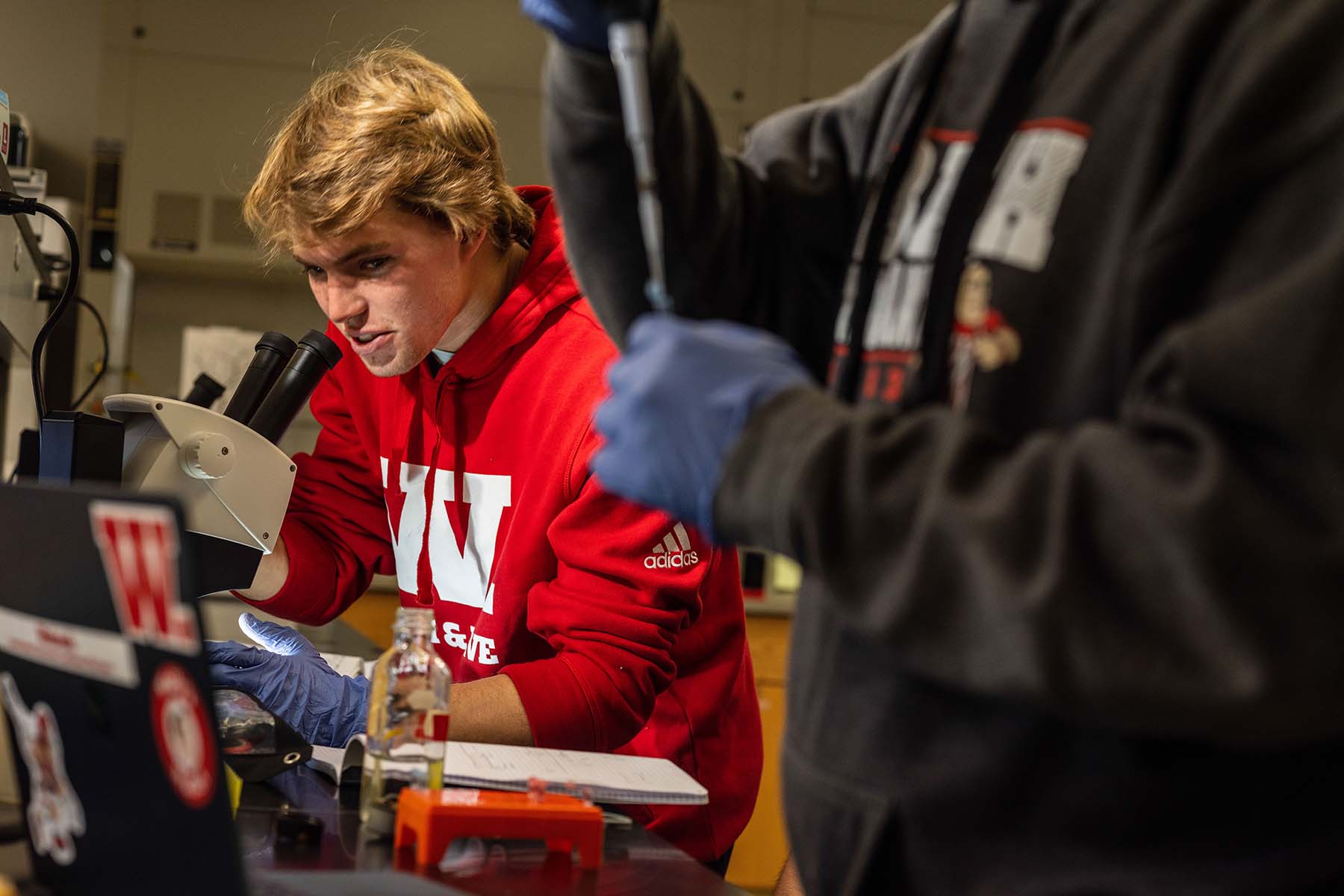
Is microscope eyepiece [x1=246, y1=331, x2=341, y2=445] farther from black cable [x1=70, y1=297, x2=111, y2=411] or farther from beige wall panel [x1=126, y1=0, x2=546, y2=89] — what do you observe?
beige wall panel [x1=126, y1=0, x2=546, y2=89]

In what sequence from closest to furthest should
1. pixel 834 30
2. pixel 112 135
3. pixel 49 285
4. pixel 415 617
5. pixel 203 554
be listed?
pixel 415 617
pixel 203 554
pixel 49 285
pixel 112 135
pixel 834 30

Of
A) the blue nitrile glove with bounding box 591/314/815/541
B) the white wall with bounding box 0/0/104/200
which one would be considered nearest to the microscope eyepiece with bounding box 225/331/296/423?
the blue nitrile glove with bounding box 591/314/815/541

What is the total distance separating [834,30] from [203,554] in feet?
11.2

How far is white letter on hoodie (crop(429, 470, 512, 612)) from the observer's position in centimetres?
158

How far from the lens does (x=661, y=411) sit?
2.15 ft

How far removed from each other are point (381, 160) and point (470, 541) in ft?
1.60

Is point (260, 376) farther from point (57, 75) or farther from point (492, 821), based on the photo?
point (57, 75)

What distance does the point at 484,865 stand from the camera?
914 millimetres

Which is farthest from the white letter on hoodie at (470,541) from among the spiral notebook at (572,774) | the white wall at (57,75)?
the white wall at (57,75)

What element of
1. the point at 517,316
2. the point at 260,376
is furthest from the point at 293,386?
the point at 517,316

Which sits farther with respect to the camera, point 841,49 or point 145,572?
point 841,49

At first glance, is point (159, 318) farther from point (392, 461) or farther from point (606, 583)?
point (606, 583)

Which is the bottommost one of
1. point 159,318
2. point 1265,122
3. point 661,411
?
point 159,318

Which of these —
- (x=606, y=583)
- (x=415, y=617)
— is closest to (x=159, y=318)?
(x=606, y=583)
